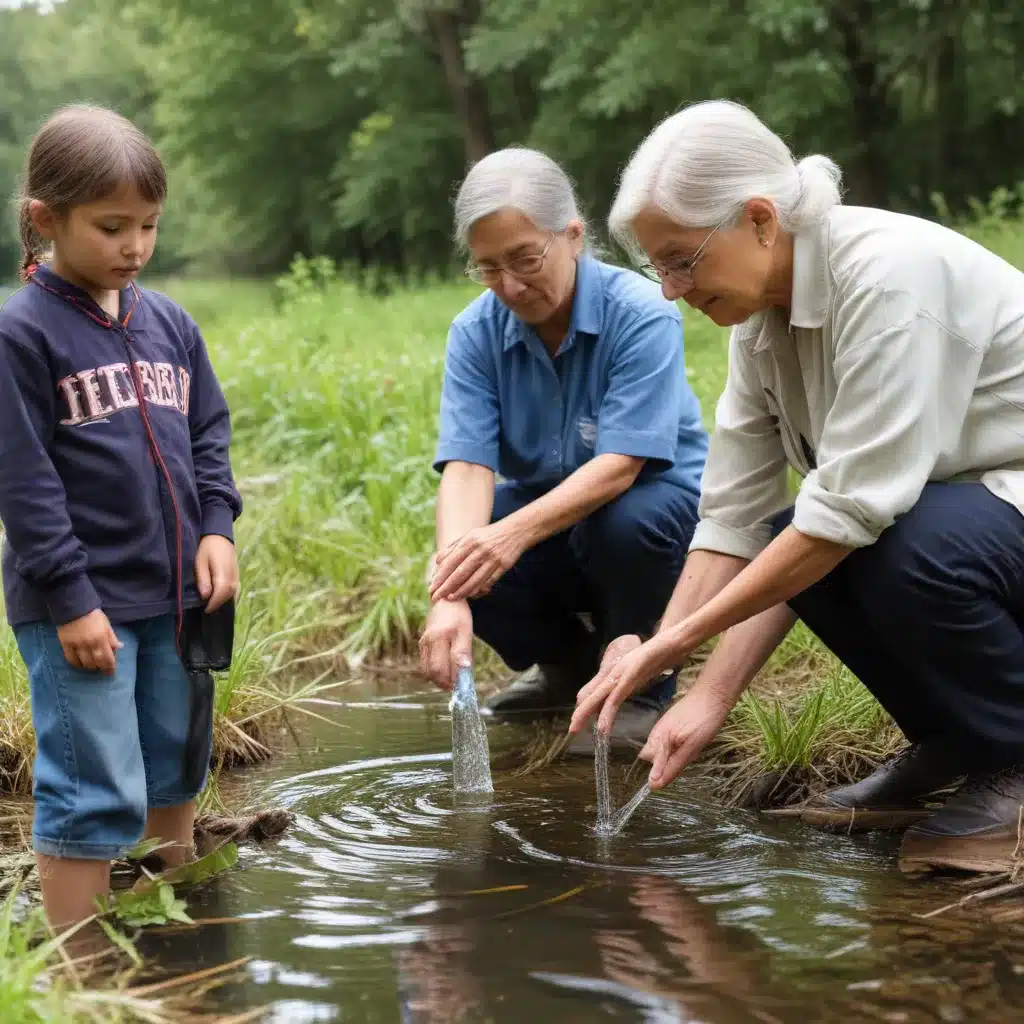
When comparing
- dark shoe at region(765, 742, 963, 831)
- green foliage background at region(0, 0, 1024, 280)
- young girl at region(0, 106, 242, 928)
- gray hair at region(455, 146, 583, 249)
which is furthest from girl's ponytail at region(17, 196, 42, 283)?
green foliage background at region(0, 0, 1024, 280)

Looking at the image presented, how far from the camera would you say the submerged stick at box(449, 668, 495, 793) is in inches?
119

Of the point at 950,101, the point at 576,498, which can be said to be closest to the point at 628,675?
the point at 576,498

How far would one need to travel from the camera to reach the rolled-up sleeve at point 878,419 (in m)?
2.29

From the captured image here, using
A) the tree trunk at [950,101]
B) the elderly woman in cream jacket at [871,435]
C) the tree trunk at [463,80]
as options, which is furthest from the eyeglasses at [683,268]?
the tree trunk at [463,80]

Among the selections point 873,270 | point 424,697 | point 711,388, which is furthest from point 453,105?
point 873,270

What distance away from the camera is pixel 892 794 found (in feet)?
9.02

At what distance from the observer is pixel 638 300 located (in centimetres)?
339

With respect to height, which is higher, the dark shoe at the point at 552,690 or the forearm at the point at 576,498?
the forearm at the point at 576,498

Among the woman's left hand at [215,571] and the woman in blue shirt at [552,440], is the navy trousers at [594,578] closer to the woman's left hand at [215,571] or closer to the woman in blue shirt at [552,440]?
the woman in blue shirt at [552,440]

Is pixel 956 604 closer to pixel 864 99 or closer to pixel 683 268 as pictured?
pixel 683 268

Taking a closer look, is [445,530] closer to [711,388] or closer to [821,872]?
[821,872]

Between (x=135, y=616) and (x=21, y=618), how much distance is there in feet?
0.58

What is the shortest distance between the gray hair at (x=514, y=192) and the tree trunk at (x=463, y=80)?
15.4 metres

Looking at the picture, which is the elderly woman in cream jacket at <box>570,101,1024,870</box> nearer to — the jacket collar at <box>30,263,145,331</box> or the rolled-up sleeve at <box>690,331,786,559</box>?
the rolled-up sleeve at <box>690,331,786,559</box>
